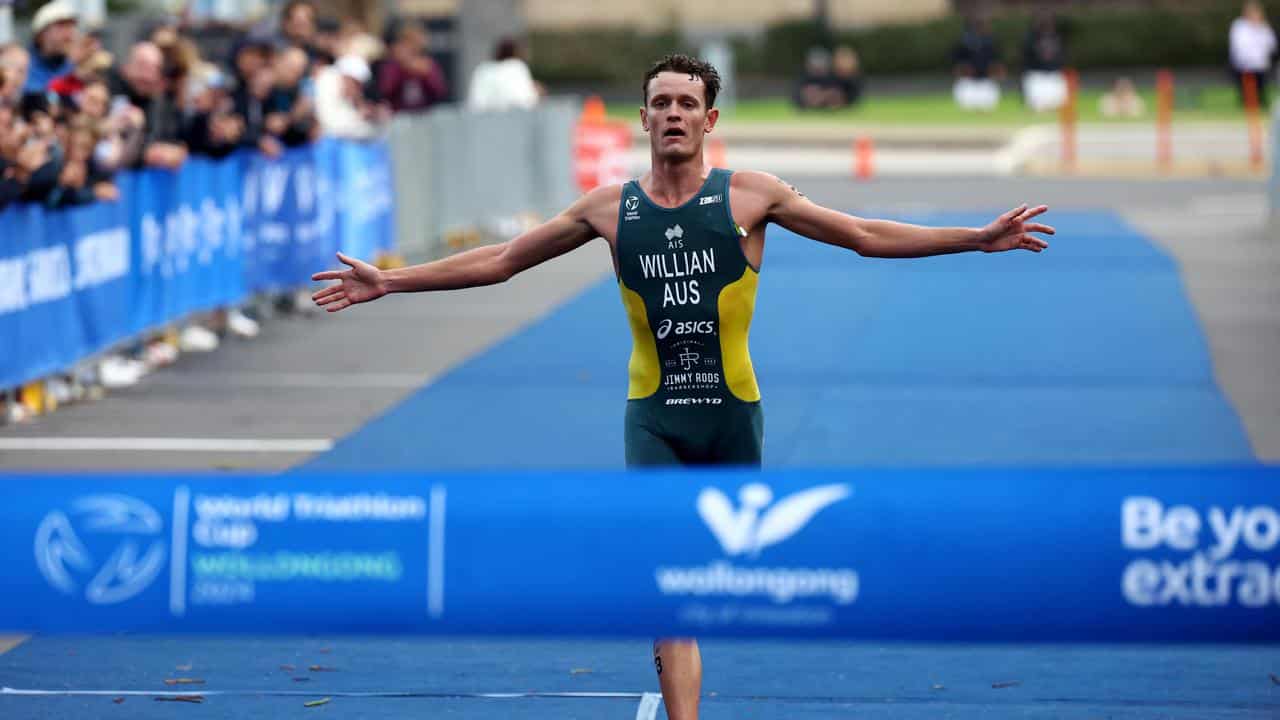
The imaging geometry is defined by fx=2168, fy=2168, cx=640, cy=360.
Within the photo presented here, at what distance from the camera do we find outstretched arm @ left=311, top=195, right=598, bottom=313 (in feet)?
21.0

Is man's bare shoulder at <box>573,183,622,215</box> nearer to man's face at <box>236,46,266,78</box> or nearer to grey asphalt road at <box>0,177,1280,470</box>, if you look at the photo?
grey asphalt road at <box>0,177,1280,470</box>

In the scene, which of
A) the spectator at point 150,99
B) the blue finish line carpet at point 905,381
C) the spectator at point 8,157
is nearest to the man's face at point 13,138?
the spectator at point 8,157

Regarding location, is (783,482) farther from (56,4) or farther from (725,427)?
(56,4)

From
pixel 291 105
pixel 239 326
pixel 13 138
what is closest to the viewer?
pixel 13 138

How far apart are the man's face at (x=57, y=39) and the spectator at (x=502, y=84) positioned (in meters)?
12.5

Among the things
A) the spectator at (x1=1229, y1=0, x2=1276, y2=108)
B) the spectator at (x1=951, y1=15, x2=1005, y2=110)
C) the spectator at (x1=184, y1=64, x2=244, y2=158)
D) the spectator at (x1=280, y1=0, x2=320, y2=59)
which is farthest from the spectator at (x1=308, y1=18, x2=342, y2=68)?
the spectator at (x1=951, y1=15, x2=1005, y2=110)

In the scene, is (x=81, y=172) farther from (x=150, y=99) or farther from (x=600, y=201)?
(x=600, y=201)

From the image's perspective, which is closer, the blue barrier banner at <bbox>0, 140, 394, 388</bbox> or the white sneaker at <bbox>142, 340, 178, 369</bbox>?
the blue barrier banner at <bbox>0, 140, 394, 388</bbox>

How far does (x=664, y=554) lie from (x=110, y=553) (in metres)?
1.23

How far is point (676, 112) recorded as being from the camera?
6.29m

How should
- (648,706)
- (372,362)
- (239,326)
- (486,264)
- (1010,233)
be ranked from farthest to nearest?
(239,326), (372,362), (648,706), (486,264), (1010,233)

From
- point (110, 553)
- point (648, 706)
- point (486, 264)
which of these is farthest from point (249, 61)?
point (110, 553)

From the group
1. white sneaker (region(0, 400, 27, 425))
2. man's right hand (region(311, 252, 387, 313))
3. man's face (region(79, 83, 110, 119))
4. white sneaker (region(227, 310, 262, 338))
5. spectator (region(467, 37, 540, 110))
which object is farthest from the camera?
spectator (region(467, 37, 540, 110))

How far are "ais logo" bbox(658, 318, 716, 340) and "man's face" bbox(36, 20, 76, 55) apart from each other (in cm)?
980
